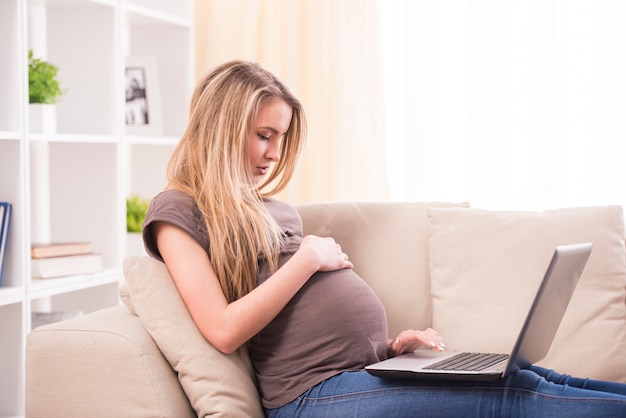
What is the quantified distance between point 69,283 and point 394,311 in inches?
39.1

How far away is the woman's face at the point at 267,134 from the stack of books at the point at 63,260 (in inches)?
34.2

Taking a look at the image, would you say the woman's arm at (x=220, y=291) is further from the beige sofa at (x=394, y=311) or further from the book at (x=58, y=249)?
the book at (x=58, y=249)

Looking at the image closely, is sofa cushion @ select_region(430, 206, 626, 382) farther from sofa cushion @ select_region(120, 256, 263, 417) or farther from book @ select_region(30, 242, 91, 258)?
book @ select_region(30, 242, 91, 258)

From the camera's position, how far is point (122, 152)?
→ 2.70 metres

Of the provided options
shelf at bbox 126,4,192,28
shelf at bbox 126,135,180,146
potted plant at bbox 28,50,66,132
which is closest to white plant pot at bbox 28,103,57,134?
potted plant at bbox 28,50,66,132

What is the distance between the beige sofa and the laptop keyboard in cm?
28

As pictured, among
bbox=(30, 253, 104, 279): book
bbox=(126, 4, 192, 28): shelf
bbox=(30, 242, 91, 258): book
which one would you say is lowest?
bbox=(30, 253, 104, 279): book

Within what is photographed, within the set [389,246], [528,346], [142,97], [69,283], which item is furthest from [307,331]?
[142,97]

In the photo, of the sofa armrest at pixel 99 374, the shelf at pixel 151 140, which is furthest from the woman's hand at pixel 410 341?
the shelf at pixel 151 140

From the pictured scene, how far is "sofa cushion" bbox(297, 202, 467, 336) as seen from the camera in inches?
81.6

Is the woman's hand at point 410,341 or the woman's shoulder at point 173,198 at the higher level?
the woman's shoulder at point 173,198

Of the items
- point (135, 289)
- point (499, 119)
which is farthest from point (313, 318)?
point (499, 119)

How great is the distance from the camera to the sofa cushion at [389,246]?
81.6 inches

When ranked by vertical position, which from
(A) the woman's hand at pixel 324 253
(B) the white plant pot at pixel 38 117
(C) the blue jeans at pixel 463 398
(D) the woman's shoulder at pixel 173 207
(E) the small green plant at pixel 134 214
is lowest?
(C) the blue jeans at pixel 463 398
